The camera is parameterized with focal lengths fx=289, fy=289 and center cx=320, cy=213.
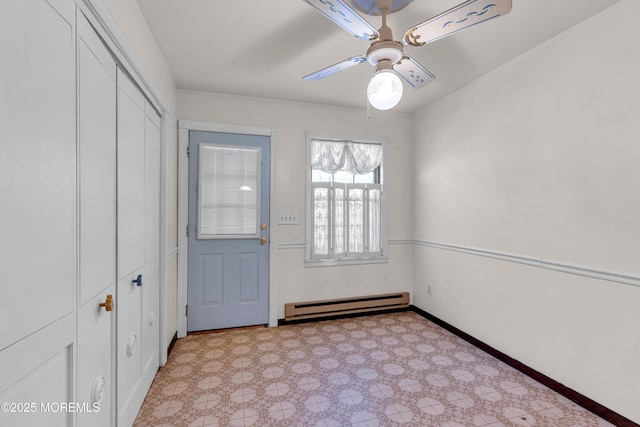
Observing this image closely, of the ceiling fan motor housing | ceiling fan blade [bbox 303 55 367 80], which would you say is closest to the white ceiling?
ceiling fan blade [bbox 303 55 367 80]

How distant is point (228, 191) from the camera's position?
3053 mm

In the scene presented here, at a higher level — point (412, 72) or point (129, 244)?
point (412, 72)

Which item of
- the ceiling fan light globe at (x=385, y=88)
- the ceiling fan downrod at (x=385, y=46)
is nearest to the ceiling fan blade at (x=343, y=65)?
the ceiling fan downrod at (x=385, y=46)

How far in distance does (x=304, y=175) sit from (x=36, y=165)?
101 inches

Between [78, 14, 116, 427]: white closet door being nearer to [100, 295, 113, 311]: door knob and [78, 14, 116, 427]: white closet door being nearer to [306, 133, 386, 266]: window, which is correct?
[100, 295, 113, 311]: door knob

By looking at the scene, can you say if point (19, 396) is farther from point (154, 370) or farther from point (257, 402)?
point (154, 370)

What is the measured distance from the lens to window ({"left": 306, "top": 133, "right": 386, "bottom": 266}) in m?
3.35

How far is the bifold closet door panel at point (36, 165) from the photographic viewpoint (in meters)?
0.74

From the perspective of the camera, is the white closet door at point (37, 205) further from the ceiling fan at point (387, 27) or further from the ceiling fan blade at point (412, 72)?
the ceiling fan blade at point (412, 72)

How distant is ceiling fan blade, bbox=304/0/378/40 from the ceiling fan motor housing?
0.21ft

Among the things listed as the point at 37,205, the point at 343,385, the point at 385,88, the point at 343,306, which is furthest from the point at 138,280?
the point at 343,306

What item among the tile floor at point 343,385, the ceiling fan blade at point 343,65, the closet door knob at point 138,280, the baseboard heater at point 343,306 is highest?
the ceiling fan blade at point 343,65

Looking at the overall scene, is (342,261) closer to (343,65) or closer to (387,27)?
(343,65)

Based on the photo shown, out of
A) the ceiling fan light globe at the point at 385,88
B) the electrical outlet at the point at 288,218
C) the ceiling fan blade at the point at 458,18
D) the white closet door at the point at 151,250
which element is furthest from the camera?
the electrical outlet at the point at 288,218
